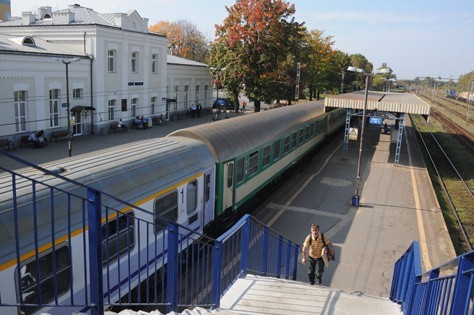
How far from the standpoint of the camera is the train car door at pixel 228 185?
1337 cm

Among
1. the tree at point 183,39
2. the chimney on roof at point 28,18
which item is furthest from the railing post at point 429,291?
the tree at point 183,39

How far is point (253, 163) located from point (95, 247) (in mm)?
12190

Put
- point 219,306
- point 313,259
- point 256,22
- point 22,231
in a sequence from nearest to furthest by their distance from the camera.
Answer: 1. point 22,231
2. point 219,306
3. point 313,259
4. point 256,22

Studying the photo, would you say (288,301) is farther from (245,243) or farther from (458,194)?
(458,194)

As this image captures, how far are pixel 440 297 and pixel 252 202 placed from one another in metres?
12.3

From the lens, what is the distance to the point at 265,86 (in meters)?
42.8

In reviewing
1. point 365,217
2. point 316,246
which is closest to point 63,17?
point 365,217

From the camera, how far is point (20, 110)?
81.6ft

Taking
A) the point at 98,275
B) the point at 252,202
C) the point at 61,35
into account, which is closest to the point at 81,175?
the point at 98,275

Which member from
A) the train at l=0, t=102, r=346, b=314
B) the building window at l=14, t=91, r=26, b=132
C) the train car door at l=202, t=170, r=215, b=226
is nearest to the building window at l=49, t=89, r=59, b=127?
the building window at l=14, t=91, r=26, b=132

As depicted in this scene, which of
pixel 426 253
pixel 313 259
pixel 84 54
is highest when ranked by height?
pixel 84 54

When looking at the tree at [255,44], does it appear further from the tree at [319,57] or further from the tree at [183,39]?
the tree at [183,39]

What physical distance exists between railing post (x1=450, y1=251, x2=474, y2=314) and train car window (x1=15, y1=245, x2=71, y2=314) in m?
4.58

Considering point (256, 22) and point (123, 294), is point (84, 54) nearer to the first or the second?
point (256, 22)
